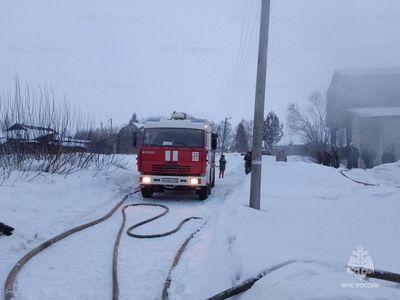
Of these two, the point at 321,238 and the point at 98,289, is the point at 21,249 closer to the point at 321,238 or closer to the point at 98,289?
the point at 98,289

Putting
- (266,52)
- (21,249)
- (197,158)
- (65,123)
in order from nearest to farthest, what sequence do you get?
(21,249), (266,52), (197,158), (65,123)

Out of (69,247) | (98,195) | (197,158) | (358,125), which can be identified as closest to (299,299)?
(69,247)

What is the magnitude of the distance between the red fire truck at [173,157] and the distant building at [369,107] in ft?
61.8

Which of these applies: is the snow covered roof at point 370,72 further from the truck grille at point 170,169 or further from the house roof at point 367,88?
the truck grille at point 170,169

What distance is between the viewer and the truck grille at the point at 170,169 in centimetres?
1272

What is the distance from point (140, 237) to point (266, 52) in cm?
534

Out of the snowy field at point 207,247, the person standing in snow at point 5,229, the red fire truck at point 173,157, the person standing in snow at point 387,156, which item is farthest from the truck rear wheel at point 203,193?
the person standing in snow at point 387,156

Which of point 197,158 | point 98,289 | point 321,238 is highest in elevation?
point 197,158

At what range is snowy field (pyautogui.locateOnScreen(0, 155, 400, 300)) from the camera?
398 cm

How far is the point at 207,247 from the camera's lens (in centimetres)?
710

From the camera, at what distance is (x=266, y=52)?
9.59 m

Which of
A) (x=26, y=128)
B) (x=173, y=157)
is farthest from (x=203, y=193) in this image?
(x=26, y=128)

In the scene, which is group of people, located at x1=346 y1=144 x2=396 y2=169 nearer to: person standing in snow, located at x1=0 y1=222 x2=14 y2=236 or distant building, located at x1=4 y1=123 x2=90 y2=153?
distant building, located at x1=4 y1=123 x2=90 y2=153

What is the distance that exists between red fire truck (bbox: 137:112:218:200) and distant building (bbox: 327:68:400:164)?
61.8 feet
